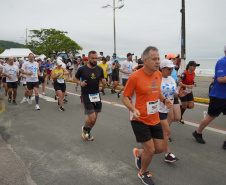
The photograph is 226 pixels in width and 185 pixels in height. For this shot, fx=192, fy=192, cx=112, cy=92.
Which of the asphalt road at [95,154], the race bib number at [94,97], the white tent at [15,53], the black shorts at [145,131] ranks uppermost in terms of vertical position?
the white tent at [15,53]

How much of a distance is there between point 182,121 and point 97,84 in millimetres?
2705

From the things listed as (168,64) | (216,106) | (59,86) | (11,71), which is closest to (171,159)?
(216,106)

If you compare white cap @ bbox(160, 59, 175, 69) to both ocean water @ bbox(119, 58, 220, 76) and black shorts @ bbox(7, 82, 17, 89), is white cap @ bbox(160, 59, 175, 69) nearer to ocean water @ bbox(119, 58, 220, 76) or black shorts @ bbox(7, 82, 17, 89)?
black shorts @ bbox(7, 82, 17, 89)

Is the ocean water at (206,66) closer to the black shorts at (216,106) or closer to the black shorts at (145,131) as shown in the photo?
the black shorts at (216,106)

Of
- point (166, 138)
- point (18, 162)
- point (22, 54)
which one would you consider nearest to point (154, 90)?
point (166, 138)

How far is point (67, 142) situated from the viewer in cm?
427

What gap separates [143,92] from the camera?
2.59 metres

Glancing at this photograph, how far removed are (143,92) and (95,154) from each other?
179cm

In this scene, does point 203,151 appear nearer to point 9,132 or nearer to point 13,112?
point 9,132

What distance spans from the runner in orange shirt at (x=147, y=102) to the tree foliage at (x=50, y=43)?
69.4 meters

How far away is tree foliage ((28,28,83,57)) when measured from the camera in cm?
6712

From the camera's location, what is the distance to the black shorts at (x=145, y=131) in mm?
2596

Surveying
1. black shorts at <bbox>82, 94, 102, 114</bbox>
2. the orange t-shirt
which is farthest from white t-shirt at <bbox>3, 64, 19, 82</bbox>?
the orange t-shirt

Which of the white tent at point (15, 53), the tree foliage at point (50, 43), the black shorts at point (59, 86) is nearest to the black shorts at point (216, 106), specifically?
the black shorts at point (59, 86)
